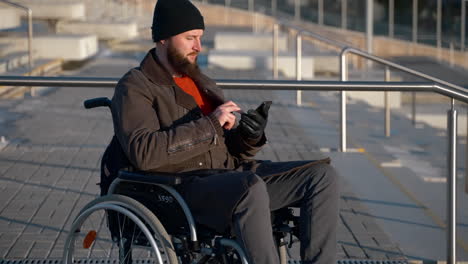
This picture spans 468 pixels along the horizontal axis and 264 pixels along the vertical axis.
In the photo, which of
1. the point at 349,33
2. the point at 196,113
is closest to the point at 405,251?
the point at 196,113

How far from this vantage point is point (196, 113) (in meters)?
4.05

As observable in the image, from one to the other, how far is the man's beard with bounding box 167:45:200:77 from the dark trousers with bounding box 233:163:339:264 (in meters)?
0.57

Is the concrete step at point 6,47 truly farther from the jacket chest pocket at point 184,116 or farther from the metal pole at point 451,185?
the jacket chest pocket at point 184,116

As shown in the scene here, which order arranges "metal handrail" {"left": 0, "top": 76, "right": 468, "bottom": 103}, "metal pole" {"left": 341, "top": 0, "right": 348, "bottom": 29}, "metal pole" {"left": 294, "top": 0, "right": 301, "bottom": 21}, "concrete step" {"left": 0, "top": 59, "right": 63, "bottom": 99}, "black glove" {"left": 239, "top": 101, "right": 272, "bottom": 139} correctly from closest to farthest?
"black glove" {"left": 239, "top": 101, "right": 272, "bottom": 139} < "metal handrail" {"left": 0, "top": 76, "right": 468, "bottom": 103} < "concrete step" {"left": 0, "top": 59, "right": 63, "bottom": 99} < "metal pole" {"left": 341, "top": 0, "right": 348, "bottom": 29} < "metal pole" {"left": 294, "top": 0, "right": 301, "bottom": 21}

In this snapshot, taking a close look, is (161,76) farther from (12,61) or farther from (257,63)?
(257,63)

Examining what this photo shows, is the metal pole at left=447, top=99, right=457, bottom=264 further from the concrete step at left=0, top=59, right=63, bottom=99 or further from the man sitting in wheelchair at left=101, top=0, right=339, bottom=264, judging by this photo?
the concrete step at left=0, top=59, right=63, bottom=99

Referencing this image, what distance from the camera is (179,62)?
408 centimetres

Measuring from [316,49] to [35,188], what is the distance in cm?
1828

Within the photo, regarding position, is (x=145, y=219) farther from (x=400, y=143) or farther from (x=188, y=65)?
(x=400, y=143)

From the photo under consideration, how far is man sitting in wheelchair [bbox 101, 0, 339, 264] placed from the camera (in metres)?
3.63

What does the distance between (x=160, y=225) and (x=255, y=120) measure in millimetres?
602

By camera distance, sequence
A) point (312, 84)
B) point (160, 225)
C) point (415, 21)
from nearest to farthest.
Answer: point (160, 225), point (312, 84), point (415, 21)

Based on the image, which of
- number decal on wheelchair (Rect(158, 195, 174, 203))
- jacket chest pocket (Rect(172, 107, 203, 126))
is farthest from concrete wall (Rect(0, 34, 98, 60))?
number decal on wheelchair (Rect(158, 195, 174, 203))

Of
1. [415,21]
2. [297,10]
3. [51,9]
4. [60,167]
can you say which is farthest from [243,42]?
Answer: [297,10]
